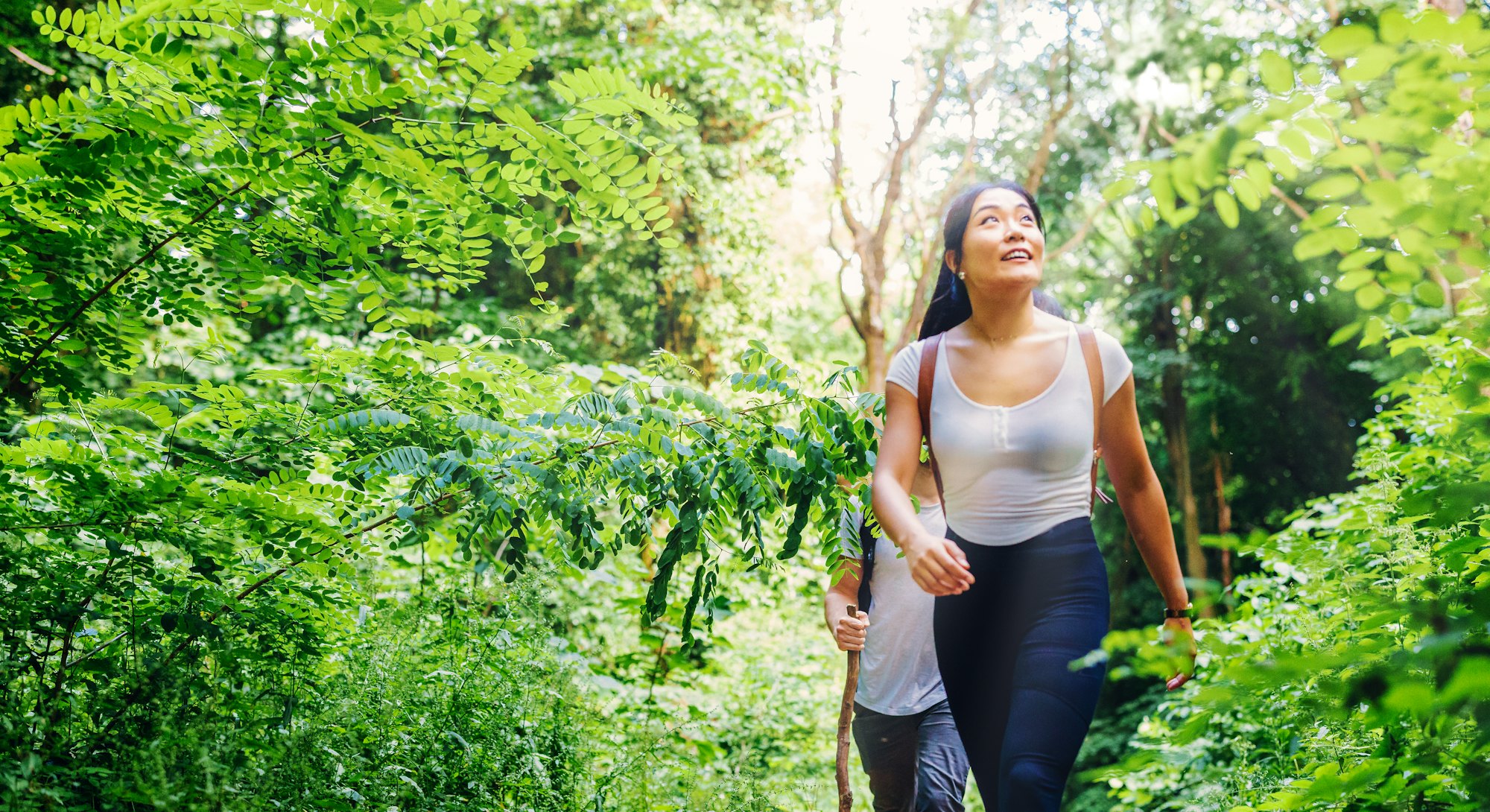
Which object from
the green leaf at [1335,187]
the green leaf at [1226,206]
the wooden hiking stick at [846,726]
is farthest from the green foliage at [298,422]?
the green leaf at [1335,187]

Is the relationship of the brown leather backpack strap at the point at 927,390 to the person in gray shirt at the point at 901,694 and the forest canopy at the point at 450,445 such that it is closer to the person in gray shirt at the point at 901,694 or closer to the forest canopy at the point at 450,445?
the forest canopy at the point at 450,445

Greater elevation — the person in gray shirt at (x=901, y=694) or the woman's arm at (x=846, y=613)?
the woman's arm at (x=846, y=613)

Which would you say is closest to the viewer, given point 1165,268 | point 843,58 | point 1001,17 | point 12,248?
point 12,248

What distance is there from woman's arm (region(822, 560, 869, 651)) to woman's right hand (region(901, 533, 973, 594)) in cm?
71

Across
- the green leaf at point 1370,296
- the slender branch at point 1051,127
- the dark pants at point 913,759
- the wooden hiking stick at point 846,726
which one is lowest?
the dark pants at point 913,759

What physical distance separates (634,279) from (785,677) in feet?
21.7

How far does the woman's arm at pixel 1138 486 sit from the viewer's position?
2.45 meters

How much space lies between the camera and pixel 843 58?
39.5 ft

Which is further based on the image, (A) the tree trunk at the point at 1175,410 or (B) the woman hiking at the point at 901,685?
(A) the tree trunk at the point at 1175,410

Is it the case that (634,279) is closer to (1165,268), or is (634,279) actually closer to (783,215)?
(783,215)

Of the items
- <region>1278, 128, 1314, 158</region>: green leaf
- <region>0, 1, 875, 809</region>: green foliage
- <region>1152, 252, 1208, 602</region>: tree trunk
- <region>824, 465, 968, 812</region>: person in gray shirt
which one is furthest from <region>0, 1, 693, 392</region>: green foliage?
<region>1152, 252, 1208, 602</region>: tree trunk

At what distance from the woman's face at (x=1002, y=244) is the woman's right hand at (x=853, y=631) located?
104cm

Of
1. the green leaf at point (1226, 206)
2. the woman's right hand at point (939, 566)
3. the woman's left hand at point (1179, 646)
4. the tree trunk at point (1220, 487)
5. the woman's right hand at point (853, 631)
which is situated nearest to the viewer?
the woman's left hand at point (1179, 646)

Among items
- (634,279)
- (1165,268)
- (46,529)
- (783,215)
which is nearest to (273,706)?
(46,529)
